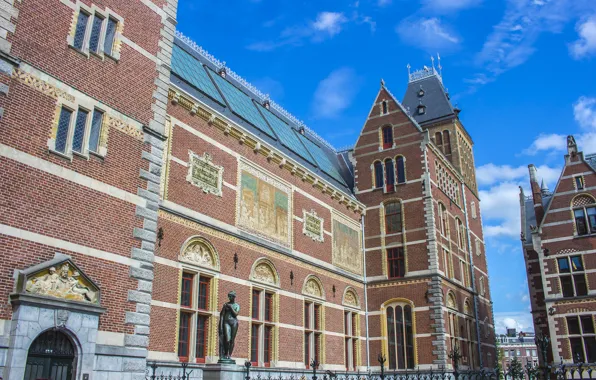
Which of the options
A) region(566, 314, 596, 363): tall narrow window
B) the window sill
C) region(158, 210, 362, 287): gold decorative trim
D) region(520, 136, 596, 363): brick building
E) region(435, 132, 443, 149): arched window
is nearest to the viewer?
the window sill

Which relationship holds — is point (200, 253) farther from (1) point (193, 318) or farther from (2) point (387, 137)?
(2) point (387, 137)

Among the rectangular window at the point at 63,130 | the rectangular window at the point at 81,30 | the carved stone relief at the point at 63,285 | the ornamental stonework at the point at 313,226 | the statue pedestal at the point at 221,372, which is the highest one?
the rectangular window at the point at 81,30

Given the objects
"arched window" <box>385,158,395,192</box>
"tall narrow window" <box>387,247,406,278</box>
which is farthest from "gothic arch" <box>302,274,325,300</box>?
"arched window" <box>385,158,395,192</box>

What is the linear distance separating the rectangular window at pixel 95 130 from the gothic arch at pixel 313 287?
48.2ft

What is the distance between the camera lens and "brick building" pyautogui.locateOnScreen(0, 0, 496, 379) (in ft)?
38.2

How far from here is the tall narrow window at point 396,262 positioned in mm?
31344

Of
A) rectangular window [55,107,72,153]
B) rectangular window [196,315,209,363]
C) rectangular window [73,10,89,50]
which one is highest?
rectangular window [73,10,89,50]

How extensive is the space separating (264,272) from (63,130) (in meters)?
12.4

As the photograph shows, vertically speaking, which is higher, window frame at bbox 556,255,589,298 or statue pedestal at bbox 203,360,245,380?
window frame at bbox 556,255,589,298

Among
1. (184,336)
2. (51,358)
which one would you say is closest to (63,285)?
(51,358)

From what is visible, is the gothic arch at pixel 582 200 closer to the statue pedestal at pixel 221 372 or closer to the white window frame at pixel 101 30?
the statue pedestal at pixel 221 372

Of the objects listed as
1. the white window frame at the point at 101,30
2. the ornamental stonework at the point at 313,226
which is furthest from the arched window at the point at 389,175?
the white window frame at the point at 101,30

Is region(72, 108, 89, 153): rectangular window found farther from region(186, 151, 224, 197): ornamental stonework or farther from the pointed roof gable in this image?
the pointed roof gable

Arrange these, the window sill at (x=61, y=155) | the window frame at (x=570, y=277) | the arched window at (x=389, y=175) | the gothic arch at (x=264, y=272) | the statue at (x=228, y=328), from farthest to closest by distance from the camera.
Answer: the arched window at (x=389, y=175)
the window frame at (x=570, y=277)
the gothic arch at (x=264, y=272)
the statue at (x=228, y=328)
the window sill at (x=61, y=155)
